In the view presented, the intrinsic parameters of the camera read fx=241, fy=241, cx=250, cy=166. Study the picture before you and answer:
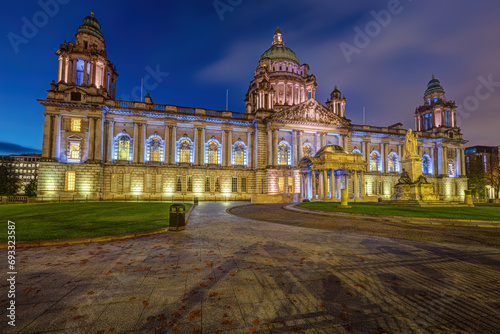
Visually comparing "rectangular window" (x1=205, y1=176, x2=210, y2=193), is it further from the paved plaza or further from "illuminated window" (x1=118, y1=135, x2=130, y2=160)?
the paved plaza

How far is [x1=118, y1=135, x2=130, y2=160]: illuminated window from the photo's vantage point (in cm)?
4125

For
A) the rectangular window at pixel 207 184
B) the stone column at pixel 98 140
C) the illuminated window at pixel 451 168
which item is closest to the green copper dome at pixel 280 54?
the rectangular window at pixel 207 184

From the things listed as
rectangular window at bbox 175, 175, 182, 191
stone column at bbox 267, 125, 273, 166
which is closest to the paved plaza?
rectangular window at bbox 175, 175, 182, 191

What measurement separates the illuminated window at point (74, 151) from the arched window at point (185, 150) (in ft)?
50.4

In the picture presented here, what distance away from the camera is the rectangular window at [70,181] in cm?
3688

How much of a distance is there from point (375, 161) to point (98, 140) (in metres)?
55.2

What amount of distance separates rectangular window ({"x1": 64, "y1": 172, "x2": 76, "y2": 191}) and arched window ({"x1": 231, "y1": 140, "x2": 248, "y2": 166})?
25.6 meters

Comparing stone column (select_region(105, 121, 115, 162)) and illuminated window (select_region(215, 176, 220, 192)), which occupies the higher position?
stone column (select_region(105, 121, 115, 162))

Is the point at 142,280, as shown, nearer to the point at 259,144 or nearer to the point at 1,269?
the point at 1,269

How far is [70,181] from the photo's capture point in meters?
37.1

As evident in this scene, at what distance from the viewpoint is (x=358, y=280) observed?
4.68m

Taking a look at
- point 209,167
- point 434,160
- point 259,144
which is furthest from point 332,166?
point 434,160

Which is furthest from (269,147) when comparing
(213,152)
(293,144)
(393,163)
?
(393,163)

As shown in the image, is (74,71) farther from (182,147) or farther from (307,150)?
(307,150)
